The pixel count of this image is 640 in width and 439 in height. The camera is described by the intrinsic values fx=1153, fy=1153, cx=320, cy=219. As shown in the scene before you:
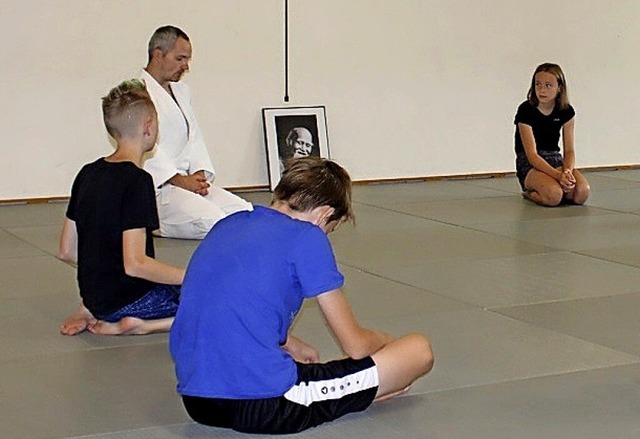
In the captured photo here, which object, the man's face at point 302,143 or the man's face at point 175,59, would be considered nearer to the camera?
the man's face at point 175,59

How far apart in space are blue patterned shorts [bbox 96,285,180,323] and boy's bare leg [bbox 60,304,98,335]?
2.6 inches

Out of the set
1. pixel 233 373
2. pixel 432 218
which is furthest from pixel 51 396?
pixel 432 218

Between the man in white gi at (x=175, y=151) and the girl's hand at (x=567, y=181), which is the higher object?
the man in white gi at (x=175, y=151)

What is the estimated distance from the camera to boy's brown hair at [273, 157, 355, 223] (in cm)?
341

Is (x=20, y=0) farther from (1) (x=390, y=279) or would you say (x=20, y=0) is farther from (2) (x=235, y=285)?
(2) (x=235, y=285)

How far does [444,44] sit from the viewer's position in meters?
9.77

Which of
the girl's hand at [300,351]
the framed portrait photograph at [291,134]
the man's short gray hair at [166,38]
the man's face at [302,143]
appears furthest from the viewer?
the man's face at [302,143]

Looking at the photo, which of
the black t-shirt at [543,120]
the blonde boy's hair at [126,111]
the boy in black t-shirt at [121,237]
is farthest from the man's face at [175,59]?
the black t-shirt at [543,120]

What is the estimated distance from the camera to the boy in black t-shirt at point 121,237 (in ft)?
14.5

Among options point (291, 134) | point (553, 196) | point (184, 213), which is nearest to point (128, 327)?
point (184, 213)

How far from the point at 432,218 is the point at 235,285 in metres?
4.66

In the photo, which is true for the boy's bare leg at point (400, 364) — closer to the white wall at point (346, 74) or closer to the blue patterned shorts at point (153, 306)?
the blue patterned shorts at point (153, 306)

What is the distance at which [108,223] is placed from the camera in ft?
14.7

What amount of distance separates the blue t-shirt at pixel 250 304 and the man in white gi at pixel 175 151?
353 centimetres
